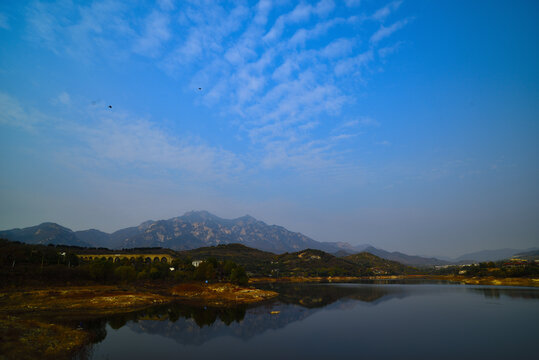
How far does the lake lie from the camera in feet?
139

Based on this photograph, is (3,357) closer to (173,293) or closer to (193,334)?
(193,334)

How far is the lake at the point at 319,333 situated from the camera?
139 feet

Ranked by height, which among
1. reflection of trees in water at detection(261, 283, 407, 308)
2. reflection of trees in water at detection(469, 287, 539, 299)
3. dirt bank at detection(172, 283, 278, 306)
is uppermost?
reflection of trees in water at detection(469, 287, 539, 299)

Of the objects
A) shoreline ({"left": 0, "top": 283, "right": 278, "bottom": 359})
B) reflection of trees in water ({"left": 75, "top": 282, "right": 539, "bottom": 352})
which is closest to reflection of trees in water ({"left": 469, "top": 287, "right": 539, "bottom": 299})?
reflection of trees in water ({"left": 75, "top": 282, "right": 539, "bottom": 352})

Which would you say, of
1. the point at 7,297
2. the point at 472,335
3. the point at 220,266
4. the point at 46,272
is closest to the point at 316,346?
A: the point at 472,335

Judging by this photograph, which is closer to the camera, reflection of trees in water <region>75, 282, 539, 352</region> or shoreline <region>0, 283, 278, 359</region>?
shoreline <region>0, 283, 278, 359</region>

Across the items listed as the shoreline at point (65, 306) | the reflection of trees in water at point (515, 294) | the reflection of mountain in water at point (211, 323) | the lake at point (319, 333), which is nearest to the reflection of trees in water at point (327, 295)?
the shoreline at point (65, 306)

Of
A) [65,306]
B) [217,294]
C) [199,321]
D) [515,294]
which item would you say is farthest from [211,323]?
[515,294]

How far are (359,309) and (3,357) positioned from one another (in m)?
82.5

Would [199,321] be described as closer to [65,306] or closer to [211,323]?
[211,323]

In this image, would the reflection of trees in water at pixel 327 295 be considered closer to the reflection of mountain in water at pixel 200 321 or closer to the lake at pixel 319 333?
the reflection of mountain in water at pixel 200 321

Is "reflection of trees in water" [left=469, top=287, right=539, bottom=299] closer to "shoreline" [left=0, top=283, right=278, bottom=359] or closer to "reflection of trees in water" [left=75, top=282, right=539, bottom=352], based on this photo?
"reflection of trees in water" [left=75, top=282, right=539, bottom=352]

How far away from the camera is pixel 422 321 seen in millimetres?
66188

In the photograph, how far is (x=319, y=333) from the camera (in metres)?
55.6
